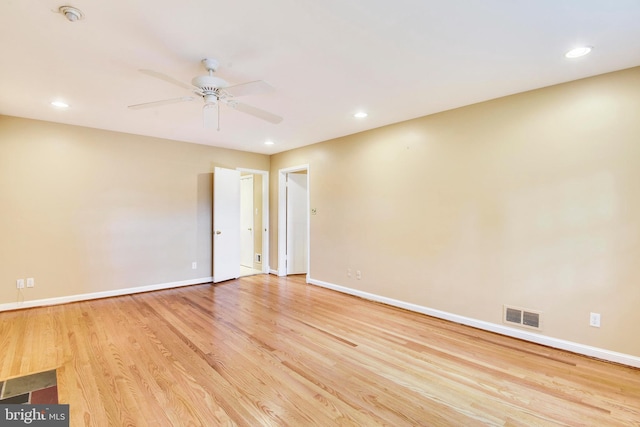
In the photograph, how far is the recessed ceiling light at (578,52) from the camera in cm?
223

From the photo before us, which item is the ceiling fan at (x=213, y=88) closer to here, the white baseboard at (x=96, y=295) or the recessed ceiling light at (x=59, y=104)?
the recessed ceiling light at (x=59, y=104)

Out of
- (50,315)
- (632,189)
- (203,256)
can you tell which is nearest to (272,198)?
(203,256)

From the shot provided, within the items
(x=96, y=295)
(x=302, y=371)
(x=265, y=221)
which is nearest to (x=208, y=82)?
(x=302, y=371)

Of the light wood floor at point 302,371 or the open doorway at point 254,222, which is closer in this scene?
the light wood floor at point 302,371

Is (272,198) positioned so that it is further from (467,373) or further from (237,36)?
(467,373)

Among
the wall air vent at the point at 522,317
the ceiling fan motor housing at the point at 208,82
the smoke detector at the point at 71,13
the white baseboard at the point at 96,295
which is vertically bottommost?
the white baseboard at the point at 96,295

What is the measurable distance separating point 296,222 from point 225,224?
55.4 inches

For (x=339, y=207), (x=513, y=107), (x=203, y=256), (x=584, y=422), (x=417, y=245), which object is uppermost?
(x=513, y=107)

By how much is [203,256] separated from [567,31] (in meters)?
5.50

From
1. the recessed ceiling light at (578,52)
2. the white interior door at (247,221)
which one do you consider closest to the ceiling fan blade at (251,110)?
the recessed ceiling light at (578,52)

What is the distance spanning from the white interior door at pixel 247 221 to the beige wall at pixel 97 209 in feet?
4.21

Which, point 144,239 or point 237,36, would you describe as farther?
point 144,239

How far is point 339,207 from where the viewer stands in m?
4.94

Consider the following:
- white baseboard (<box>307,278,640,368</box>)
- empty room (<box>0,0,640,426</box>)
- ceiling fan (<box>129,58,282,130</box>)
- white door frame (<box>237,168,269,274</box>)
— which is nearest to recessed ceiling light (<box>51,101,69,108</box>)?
empty room (<box>0,0,640,426</box>)
